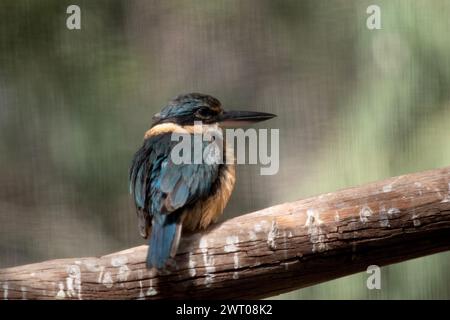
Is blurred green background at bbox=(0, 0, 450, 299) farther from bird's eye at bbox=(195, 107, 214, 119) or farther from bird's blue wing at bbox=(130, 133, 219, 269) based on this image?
bird's blue wing at bbox=(130, 133, 219, 269)

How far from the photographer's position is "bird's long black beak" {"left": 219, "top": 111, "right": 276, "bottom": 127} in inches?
109

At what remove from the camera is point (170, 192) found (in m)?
2.28

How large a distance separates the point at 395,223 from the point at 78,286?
3.24 feet

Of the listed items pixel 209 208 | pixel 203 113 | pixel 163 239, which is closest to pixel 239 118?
pixel 203 113

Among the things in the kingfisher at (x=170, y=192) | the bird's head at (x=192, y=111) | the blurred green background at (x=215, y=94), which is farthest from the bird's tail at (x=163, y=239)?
the blurred green background at (x=215, y=94)

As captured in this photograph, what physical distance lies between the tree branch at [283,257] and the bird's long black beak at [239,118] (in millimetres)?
664

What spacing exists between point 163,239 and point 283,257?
1.22 feet

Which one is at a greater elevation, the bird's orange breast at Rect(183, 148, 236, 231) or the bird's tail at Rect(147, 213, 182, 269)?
the bird's orange breast at Rect(183, 148, 236, 231)

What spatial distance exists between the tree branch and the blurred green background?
2.14ft

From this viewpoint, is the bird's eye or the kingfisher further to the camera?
the bird's eye

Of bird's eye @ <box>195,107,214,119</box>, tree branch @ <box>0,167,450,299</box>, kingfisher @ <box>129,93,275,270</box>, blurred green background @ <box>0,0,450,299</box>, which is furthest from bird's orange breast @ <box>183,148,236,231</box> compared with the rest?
blurred green background @ <box>0,0,450,299</box>
